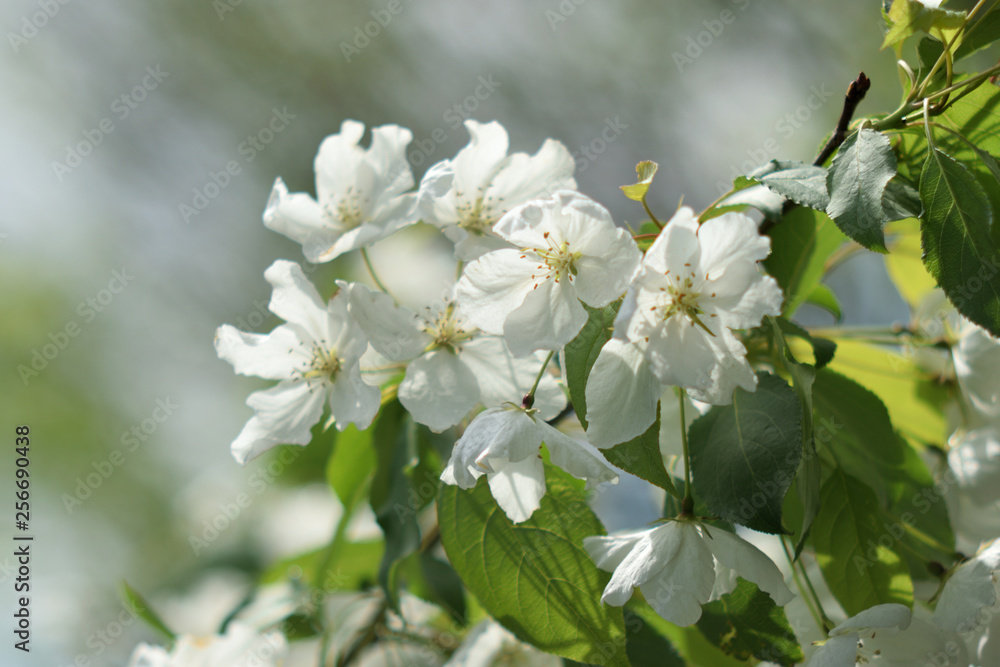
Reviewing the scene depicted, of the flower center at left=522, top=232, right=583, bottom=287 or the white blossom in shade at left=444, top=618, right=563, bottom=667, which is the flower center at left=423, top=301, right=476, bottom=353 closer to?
the flower center at left=522, top=232, right=583, bottom=287

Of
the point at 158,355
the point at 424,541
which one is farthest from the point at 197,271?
the point at 424,541

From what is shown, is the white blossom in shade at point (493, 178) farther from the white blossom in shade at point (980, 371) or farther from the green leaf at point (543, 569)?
the white blossom in shade at point (980, 371)

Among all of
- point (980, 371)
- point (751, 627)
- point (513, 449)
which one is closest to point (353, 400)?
point (513, 449)

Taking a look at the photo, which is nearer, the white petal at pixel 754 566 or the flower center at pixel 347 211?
the white petal at pixel 754 566

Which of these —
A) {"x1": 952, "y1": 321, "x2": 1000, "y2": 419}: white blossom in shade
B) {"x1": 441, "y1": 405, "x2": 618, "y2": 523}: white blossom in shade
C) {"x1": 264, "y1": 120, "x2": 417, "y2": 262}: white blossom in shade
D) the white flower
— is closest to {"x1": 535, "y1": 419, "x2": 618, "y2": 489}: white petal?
{"x1": 441, "y1": 405, "x2": 618, "y2": 523}: white blossom in shade

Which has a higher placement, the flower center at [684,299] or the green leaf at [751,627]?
the flower center at [684,299]

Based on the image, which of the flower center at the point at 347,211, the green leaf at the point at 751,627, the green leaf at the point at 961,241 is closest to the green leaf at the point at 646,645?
the green leaf at the point at 751,627
